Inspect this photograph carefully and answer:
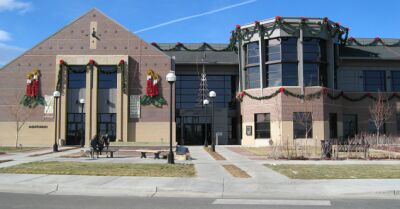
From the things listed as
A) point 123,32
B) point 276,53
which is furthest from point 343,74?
point 123,32

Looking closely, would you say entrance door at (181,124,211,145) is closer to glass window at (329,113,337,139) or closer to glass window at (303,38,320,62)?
glass window at (329,113,337,139)

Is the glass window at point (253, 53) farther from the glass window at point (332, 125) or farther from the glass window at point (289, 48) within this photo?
the glass window at point (332, 125)

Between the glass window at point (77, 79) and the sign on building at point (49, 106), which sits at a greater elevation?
the glass window at point (77, 79)

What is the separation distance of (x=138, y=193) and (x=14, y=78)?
1353 inches

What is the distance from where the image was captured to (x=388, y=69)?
4544 cm

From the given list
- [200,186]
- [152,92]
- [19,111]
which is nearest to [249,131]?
[152,92]

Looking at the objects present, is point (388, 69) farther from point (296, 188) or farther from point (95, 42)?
point (296, 188)

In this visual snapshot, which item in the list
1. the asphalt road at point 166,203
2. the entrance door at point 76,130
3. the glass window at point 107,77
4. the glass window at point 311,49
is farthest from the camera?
the glass window at point 107,77

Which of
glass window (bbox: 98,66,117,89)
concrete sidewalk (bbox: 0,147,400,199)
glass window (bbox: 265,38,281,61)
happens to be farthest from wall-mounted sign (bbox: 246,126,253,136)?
concrete sidewalk (bbox: 0,147,400,199)

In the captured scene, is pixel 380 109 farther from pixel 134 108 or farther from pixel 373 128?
pixel 134 108

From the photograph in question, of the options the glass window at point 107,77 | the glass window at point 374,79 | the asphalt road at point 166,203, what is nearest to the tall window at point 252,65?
the glass window at point 374,79

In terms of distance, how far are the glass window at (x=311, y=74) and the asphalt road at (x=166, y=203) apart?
2877cm

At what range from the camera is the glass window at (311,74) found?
39.6 m

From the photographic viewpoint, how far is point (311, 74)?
131ft
